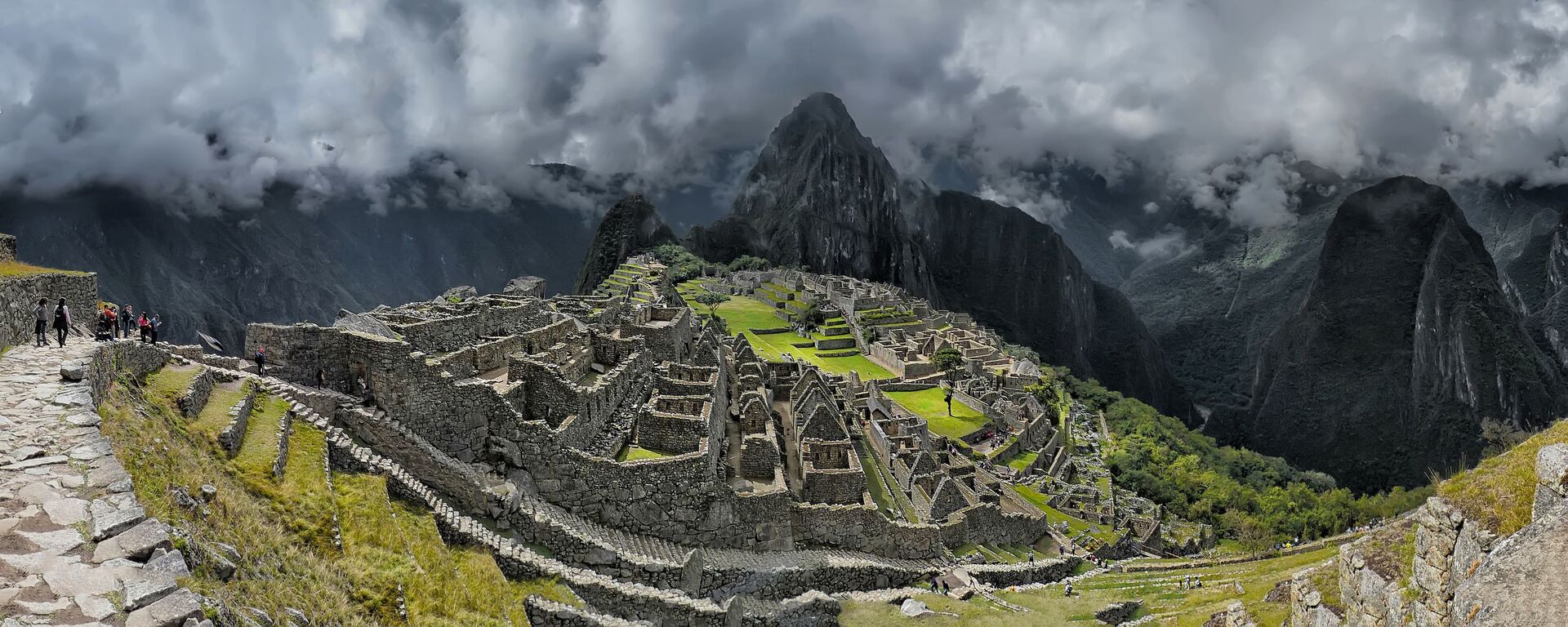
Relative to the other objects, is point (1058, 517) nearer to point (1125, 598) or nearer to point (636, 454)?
point (1125, 598)

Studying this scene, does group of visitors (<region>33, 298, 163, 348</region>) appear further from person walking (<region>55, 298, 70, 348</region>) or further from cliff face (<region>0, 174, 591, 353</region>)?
cliff face (<region>0, 174, 591, 353</region>)

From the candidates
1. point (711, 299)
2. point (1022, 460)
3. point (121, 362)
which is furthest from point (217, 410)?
point (711, 299)

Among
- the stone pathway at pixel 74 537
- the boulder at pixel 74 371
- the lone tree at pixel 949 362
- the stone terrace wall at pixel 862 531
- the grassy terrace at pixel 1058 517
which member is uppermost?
the boulder at pixel 74 371

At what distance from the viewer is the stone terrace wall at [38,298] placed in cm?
1439

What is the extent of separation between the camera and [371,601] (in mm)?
10844

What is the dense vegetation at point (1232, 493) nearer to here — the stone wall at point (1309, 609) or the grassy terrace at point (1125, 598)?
the grassy terrace at point (1125, 598)

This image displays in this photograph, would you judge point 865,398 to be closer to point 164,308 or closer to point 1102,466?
point 1102,466

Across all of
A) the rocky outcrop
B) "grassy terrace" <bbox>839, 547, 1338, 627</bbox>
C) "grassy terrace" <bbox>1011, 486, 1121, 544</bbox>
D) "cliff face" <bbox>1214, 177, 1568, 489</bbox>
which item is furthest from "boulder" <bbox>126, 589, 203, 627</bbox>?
"cliff face" <bbox>1214, 177, 1568, 489</bbox>

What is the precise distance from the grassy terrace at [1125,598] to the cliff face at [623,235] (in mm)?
127991

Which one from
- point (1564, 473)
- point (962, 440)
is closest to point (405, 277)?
point (962, 440)

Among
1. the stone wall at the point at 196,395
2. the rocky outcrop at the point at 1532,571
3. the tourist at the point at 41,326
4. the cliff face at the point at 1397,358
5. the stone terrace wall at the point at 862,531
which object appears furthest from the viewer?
the cliff face at the point at 1397,358

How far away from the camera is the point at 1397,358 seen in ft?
537

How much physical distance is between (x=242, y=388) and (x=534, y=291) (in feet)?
134

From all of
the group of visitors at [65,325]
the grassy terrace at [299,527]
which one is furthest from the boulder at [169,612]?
the group of visitors at [65,325]
